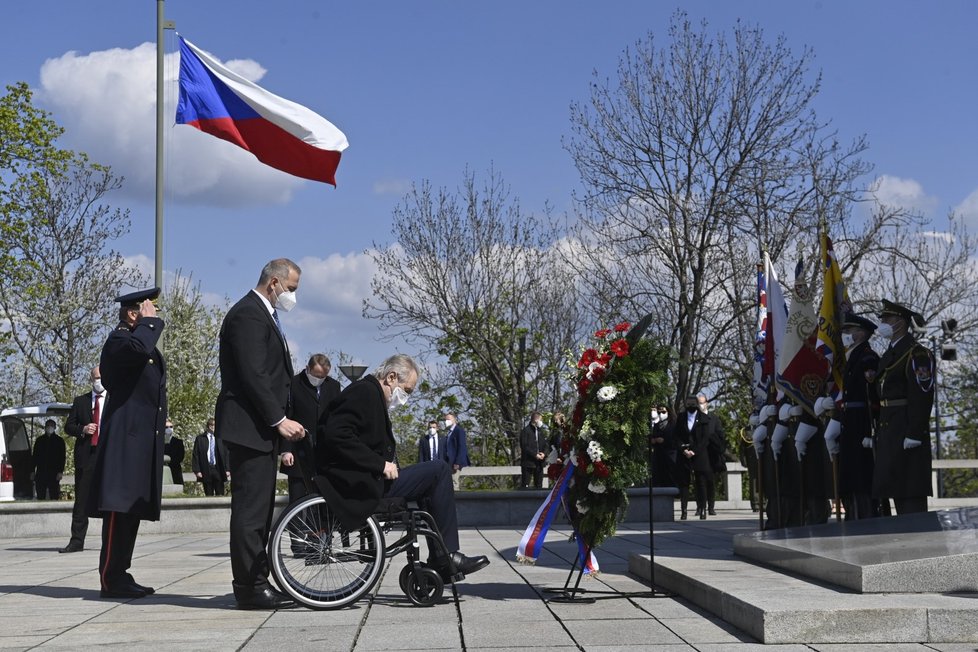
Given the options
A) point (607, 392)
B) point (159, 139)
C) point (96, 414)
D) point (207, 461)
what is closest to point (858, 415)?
point (607, 392)

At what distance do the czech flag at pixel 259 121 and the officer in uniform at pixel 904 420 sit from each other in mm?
5616

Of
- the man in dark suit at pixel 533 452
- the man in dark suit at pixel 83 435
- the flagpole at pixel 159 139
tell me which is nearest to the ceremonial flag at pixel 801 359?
the man in dark suit at pixel 83 435

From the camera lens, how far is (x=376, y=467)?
24.6 feet

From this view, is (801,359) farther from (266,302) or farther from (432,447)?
(432,447)

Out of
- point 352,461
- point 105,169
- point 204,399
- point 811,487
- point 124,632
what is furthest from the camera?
point 204,399

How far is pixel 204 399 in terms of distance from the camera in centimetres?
4212

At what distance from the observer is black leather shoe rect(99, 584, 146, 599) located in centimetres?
844

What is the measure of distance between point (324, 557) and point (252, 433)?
879 mm

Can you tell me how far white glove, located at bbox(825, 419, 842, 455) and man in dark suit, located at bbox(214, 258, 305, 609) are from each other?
537cm

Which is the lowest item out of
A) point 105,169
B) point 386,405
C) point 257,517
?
point 257,517

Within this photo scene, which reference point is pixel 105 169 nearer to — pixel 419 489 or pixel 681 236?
pixel 681 236

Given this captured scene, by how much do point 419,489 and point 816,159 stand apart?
22238mm

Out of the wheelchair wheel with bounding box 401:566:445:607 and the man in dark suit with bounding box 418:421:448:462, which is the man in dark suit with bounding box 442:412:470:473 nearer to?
the man in dark suit with bounding box 418:421:448:462

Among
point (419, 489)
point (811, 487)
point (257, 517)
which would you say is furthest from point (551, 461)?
point (811, 487)
